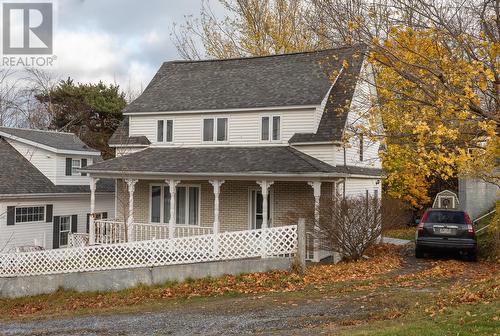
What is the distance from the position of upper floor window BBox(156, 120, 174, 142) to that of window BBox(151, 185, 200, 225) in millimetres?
2219

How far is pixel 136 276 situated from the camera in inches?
583

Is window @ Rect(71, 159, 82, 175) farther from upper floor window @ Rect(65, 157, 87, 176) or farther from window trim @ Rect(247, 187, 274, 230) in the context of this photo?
window trim @ Rect(247, 187, 274, 230)

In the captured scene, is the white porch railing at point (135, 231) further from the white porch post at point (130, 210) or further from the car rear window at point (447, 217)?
the car rear window at point (447, 217)

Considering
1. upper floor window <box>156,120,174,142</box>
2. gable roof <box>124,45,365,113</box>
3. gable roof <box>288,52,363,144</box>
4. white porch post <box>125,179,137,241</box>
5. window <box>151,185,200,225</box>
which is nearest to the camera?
gable roof <box>288,52,363,144</box>

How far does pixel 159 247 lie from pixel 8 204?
34.1 ft

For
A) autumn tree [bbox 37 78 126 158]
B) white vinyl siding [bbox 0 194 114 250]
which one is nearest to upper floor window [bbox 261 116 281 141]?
white vinyl siding [bbox 0 194 114 250]

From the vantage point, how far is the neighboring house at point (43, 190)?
22.5 metres

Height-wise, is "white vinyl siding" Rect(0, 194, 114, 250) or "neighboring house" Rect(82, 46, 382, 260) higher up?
"neighboring house" Rect(82, 46, 382, 260)

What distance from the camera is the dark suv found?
15906mm

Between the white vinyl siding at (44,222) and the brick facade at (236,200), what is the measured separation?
4.39 metres

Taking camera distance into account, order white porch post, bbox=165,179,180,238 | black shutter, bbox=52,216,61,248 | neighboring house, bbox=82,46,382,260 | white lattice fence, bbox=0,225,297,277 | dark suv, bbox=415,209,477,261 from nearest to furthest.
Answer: white lattice fence, bbox=0,225,297,277
dark suv, bbox=415,209,477,261
neighboring house, bbox=82,46,382,260
white porch post, bbox=165,179,180,238
black shutter, bbox=52,216,61,248

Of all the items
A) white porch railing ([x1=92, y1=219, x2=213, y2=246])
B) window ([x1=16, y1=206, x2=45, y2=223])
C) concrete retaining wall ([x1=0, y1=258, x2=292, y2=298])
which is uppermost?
window ([x1=16, y1=206, x2=45, y2=223])

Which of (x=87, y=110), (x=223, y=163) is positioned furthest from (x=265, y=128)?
(x=87, y=110)

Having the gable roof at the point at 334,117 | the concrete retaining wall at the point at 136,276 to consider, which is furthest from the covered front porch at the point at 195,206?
the concrete retaining wall at the point at 136,276
